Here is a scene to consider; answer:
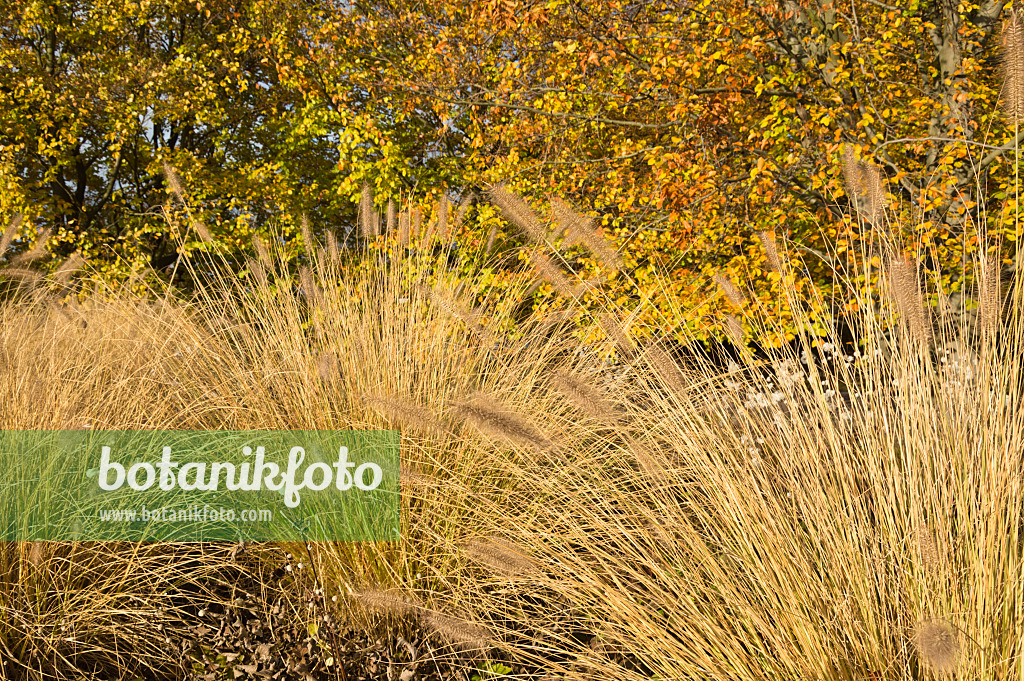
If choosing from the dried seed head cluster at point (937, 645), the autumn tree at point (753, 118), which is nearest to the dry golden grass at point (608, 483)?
the dried seed head cluster at point (937, 645)

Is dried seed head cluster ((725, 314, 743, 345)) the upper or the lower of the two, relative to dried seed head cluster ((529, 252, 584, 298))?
lower

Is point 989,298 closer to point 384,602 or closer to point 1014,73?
point 1014,73

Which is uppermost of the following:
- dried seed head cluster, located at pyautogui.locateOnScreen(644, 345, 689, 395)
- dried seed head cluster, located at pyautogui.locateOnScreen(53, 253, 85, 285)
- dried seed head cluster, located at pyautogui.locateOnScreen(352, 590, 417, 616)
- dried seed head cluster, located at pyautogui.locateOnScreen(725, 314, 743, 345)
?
dried seed head cluster, located at pyautogui.locateOnScreen(53, 253, 85, 285)

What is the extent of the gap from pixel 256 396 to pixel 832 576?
2.13 m

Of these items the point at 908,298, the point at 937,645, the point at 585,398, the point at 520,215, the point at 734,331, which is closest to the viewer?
the point at 937,645

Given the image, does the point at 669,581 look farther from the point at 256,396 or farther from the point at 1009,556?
the point at 256,396

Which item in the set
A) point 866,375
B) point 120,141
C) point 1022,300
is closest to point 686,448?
point 866,375

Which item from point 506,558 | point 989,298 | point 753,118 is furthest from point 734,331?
point 753,118

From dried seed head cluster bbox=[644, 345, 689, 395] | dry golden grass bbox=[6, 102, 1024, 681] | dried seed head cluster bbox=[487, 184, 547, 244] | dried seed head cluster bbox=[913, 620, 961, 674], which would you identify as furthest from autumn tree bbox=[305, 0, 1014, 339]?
dried seed head cluster bbox=[913, 620, 961, 674]

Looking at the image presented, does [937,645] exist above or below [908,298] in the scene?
below

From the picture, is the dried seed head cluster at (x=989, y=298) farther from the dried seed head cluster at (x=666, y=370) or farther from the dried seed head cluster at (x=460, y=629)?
the dried seed head cluster at (x=460, y=629)

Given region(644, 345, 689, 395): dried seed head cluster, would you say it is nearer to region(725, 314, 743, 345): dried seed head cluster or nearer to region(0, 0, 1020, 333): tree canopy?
region(725, 314, 743, 345): dried seed head cluster

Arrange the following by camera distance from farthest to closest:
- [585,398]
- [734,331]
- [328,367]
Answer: [328,367] → [734,331] → [585,398]

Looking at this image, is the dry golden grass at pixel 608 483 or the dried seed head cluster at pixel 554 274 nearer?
the dry golden grass at pixel 608 483
